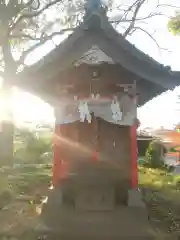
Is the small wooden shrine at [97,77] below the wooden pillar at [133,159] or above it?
above

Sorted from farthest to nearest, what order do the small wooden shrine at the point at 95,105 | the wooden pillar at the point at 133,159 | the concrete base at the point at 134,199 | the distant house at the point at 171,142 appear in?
the distant house at the point at 171,142, the wooden pillar at the point at 133,159, the concrete base at the point at 134,199, the small wooden shrine at the point at 95,105

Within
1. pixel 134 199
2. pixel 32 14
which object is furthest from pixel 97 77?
pixel 32 14

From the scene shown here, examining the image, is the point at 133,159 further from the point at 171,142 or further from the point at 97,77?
the point at 171,142

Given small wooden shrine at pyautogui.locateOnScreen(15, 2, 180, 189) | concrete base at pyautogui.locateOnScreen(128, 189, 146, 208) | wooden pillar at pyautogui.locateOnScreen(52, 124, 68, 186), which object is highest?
small wooden shrine at pyautogui.locateOnScreen(15, 2, 180, 189)

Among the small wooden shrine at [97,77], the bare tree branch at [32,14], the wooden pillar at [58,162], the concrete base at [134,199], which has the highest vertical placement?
the bare tree branch at [32,14]

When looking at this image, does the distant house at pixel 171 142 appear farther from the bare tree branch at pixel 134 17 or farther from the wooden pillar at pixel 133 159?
the wooden pillar at pixel 133 159

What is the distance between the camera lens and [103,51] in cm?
952

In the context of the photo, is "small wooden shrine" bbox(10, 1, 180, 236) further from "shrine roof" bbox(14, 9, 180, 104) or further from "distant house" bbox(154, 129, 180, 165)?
"distant house" bbox(154, 129, 180, 165)

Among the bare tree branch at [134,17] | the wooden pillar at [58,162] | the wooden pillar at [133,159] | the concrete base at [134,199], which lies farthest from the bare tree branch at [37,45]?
the concrete base at [134,199]

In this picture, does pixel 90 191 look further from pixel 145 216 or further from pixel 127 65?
pixel 127 65

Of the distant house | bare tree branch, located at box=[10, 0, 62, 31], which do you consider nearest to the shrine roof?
the distant house

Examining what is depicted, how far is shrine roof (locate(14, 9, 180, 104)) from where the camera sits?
9422 millimetres

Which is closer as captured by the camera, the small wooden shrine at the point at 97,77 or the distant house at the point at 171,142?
the small wooden shrine at the point at 97,77

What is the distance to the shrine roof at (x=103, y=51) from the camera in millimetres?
9422
